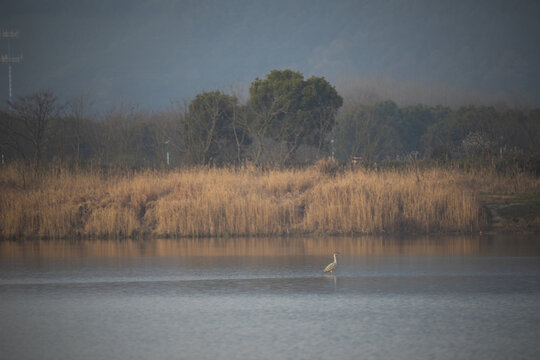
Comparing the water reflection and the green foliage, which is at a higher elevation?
the green foliage

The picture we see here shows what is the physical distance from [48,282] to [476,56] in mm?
171893

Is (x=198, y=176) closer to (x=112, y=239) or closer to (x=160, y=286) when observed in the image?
(x=112, y=239)

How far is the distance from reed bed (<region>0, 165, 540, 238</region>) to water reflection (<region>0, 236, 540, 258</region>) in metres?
0.89

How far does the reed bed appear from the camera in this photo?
18.3m

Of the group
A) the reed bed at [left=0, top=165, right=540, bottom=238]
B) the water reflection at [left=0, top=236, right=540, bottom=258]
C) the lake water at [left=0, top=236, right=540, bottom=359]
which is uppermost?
the reed bed at [left=0, top=165, right=540, bottom=238]

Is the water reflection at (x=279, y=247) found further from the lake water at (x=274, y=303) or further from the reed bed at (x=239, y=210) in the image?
the reed bed at (x=239, y=210)

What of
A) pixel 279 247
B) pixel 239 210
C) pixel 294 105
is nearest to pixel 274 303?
pixel 279 247

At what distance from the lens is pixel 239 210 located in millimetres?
18594

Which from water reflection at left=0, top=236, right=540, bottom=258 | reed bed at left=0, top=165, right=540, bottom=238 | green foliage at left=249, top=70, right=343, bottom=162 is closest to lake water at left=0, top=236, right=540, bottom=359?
water reflection at left=0, top=236, right=540, bottom=258

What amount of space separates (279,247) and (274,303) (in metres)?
6.53

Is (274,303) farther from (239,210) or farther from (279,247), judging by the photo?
(239,210)

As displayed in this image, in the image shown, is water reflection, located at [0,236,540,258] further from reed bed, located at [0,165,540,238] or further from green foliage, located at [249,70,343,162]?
green foliage, located at [249,70,343,162]

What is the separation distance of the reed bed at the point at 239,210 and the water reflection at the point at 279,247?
0.89 metres

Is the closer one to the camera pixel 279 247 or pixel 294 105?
pixel 279 247
